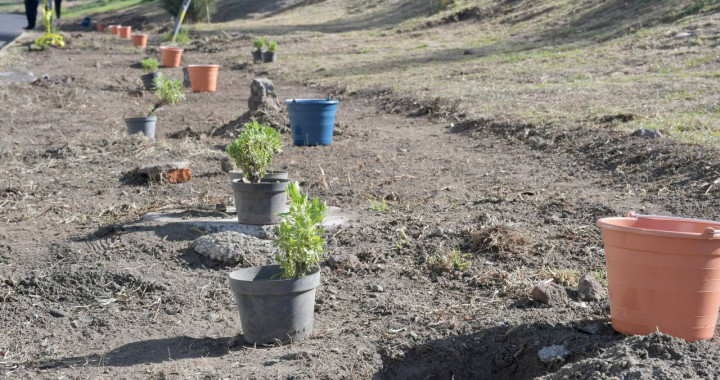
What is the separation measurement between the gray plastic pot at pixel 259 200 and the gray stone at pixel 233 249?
411 mm

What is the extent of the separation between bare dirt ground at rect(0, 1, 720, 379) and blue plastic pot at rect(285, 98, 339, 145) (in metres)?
0.20

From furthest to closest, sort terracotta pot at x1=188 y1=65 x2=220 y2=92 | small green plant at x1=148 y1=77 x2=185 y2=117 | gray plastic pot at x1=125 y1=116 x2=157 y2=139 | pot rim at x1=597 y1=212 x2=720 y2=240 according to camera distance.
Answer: terracotta pot at x1=188 y1=65 x2=220 y2=92 → small green plant at x1=148 y1=77 x2=185 y2=117 → gray plastic pot at x1=125 y1=116 x2=157 y2=139 → pot rim at x1=597 y1=212 x2=720 y2=240

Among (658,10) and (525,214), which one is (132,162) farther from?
(658,10)

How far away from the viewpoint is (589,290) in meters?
4.49

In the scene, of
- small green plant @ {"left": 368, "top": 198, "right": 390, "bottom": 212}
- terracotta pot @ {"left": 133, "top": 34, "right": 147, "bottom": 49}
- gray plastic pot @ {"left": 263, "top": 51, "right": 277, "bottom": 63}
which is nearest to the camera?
small green plant @ {"left": 368, "top": 198, "right": 390, "bottom": 212}

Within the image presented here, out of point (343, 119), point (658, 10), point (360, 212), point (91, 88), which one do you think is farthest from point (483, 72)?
point (360, 212)

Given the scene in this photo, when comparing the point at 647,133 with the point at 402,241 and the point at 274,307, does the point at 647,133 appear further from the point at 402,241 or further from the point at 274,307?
the point at 274,307

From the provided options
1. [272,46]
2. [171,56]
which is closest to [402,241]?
[272,46]

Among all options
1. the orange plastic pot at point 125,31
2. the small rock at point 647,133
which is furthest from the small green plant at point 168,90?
the orange plastic pot at point 125,31

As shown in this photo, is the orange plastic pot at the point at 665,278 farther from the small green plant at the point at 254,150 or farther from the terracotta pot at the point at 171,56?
the terracotta pot at the point at 171,56

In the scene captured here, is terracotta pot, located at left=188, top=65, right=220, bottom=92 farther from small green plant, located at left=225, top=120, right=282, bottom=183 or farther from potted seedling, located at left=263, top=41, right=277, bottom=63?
small green plant, located at left=225, top=120, right=282, bottom=183

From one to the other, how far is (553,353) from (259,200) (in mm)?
2806

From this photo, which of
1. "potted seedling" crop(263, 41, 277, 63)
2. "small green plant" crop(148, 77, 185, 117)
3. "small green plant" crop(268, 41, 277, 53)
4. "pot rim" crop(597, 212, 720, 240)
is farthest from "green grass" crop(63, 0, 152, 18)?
"pot rim" crop(597, 212, 720, 240)

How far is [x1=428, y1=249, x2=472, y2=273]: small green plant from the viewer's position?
521 cm
